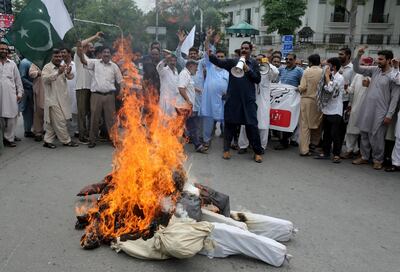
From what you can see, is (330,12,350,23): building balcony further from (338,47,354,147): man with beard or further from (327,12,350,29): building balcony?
(338,47,354,147): man with beard

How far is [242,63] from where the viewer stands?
638 cm

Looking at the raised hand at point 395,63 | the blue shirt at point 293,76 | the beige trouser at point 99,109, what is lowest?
the beige trouser at point 99,109

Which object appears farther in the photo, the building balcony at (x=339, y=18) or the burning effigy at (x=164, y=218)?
the building balcony at (x=339, y=18)

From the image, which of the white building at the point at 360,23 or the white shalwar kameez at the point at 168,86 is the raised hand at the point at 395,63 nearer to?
the white shalwar kameez at the point at 168,86

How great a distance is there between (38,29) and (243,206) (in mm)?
4812

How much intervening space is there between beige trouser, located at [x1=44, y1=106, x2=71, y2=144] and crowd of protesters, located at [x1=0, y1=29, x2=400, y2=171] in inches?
0.8

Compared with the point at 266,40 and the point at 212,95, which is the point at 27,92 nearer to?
the point at 212,95

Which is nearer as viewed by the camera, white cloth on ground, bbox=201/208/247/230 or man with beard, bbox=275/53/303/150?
white cloth on ground, bbox=201/208/247/230

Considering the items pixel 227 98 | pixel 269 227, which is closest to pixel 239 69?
pixel 227 98

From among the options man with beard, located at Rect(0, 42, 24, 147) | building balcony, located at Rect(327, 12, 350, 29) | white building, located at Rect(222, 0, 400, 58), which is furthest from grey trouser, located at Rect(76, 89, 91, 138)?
building balcony, located at Rect(327, 12, 350, 29)

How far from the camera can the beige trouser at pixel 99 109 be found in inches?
308

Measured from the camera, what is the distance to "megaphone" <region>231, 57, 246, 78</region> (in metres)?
6.32

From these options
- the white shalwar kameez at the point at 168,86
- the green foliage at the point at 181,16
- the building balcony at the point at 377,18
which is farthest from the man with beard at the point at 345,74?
the building balcony at the point at 377,18

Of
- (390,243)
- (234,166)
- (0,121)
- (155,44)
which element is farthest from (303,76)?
(0,121)
